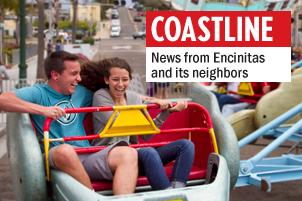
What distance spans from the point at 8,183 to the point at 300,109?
9.60 ft

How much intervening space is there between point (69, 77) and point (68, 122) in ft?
0.93

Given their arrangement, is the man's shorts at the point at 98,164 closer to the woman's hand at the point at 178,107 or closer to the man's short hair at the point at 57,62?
the woman's hand at the point at 178,107

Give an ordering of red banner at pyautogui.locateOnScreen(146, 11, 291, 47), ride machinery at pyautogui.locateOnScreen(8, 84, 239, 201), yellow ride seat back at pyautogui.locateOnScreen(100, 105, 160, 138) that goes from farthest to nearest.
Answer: red banner at pyautogui.locateOnScreen(146, 11, 291, 47)
yellow ride seat back at pyautogui.locateOnScreen(100, 105, 160, 138)
ride machinery at pyautogui.locateOnScreen(8, 84, 239, 201)

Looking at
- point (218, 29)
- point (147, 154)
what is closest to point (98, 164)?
point (147, 154)

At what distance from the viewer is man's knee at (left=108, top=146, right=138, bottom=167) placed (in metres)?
3.40

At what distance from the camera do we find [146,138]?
4.19 meters

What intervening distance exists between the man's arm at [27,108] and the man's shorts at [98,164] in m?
0.21

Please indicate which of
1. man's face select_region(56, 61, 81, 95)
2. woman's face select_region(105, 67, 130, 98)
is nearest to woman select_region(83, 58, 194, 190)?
woman's face select_region(105, 67, 130, 98)

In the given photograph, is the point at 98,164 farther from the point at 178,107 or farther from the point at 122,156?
the point at 178,107

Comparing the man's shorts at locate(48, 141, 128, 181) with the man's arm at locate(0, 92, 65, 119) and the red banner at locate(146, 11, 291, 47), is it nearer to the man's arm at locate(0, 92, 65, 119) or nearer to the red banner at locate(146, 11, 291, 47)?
the man's arm at locate(0, 92, 65, 119)

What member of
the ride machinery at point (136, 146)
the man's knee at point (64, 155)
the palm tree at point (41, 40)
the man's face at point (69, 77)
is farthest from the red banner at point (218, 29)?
the palm tree at point (41, 40)

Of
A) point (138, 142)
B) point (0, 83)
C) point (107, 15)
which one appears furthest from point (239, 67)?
point (107, 15)

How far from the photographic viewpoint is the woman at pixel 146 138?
344 cm

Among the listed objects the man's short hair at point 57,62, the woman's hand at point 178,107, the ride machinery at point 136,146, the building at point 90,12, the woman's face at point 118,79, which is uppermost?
the building at point 90,12
